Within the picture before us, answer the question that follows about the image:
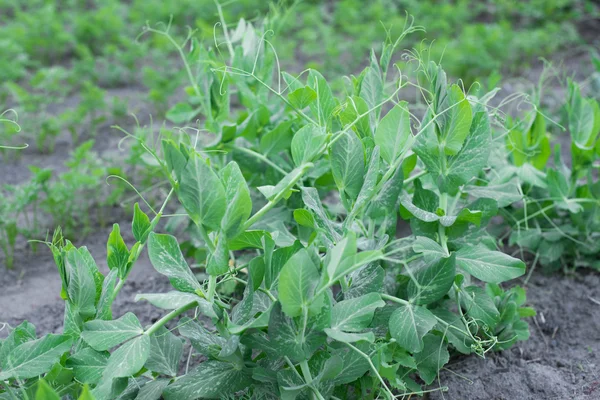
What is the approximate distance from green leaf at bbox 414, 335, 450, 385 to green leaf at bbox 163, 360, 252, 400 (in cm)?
48

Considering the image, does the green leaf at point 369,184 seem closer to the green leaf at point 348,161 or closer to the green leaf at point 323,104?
the green leaf at point 348,161

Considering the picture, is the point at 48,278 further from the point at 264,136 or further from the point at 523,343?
the point at 523,343

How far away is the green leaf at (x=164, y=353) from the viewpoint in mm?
1662

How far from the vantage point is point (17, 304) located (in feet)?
7.97

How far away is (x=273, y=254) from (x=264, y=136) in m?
0.73

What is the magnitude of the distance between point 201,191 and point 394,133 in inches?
20.4

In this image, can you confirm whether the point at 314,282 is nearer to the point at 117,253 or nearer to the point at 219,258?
the point at 219,258

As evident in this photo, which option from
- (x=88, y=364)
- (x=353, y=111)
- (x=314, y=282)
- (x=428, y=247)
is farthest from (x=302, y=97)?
(x=88, y=364)

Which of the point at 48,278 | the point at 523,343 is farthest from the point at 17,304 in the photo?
the point at 523,343

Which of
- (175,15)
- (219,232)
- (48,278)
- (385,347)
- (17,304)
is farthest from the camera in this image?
(175,15)

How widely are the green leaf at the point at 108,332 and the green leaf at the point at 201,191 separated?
0.95 feet

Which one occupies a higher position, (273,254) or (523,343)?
(273,254)

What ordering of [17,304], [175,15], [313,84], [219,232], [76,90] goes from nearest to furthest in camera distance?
1. [219,232]
2. [313,84]
3. [17,304]
4. [76,90]
5. [175,15]

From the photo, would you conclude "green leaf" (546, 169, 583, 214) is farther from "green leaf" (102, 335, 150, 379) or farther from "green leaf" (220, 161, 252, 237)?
"green leaf" (102, 335, 150, 379)
